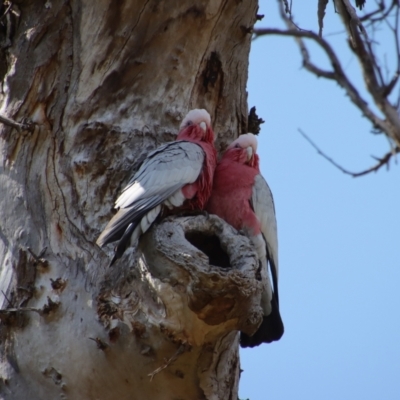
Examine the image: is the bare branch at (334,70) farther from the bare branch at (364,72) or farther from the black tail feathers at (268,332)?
the black tail feathers at (268,332)

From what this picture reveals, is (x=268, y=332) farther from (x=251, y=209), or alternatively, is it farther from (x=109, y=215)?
(x=109, y=215)

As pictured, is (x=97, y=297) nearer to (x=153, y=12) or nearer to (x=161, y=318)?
(x=161, y=318)

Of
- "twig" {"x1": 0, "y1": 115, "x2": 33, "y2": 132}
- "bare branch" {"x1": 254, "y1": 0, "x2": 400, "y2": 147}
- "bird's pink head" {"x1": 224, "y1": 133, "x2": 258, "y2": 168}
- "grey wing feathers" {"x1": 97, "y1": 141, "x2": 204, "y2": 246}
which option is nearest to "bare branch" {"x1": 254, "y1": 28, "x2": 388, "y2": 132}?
"bare branch" {"x1": 254, "y1": 0, "x2": 400, "y2": 147}

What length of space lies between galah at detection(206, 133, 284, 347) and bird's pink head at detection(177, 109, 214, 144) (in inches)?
11.2

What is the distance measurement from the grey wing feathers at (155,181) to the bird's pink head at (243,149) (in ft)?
1.19

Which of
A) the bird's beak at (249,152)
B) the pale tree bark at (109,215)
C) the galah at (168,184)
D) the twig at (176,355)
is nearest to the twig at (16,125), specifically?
the pale tree bark at (109,215)

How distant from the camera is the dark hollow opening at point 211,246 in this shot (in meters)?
3.33

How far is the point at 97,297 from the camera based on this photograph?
10.7 ft

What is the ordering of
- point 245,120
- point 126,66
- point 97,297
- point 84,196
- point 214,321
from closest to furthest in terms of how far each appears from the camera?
1. point 214,321
2. point 97,297
3. point 84,196
4. point 126,66
5. point 245,120

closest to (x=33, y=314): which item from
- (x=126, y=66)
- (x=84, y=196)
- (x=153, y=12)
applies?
(x=84, y=196)

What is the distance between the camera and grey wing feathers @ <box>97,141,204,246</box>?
3306 millimetres

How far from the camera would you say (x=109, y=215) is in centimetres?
356

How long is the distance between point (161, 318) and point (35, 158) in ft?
3.83

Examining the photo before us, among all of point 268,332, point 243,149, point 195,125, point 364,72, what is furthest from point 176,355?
point 364,72
